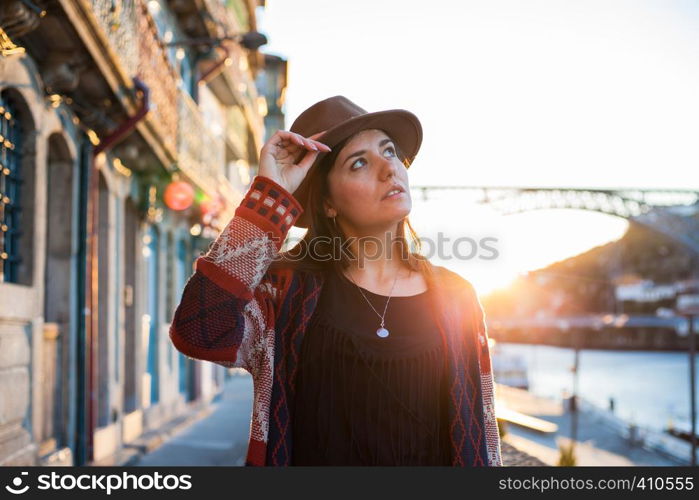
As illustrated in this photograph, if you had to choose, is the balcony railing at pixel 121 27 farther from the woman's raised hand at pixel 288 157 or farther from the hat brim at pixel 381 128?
the woman's raised hand at pixel 288 157

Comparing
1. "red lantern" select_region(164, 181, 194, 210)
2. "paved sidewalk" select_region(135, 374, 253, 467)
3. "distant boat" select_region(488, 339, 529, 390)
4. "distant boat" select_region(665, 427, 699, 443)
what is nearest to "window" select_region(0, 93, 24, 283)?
"paved sidewalk" select_region(135, 374, 253, 467)

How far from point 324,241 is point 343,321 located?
1.21 feet

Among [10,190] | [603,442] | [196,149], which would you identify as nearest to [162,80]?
[196,149]

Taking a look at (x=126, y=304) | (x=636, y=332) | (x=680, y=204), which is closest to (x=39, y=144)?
(x=126, y=304)

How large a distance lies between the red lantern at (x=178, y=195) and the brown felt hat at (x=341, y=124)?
9078 mm

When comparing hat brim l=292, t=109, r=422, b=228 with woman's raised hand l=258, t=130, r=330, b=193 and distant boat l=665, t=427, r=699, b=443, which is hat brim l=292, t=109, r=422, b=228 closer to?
woman's raised hand l=258, t=130, r=330, b=193

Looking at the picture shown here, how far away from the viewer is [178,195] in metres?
11.1

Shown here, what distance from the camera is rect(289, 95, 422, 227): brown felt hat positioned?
85.5 inches

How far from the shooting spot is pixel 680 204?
159ft

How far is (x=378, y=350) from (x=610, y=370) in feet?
288

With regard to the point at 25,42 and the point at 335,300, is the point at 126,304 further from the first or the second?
the point at 335,300

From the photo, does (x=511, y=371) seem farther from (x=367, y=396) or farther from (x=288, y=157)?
(x=288, y=157)

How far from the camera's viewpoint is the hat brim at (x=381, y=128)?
2164 millimetres

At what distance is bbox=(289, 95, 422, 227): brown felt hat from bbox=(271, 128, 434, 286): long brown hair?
0.03 metres
